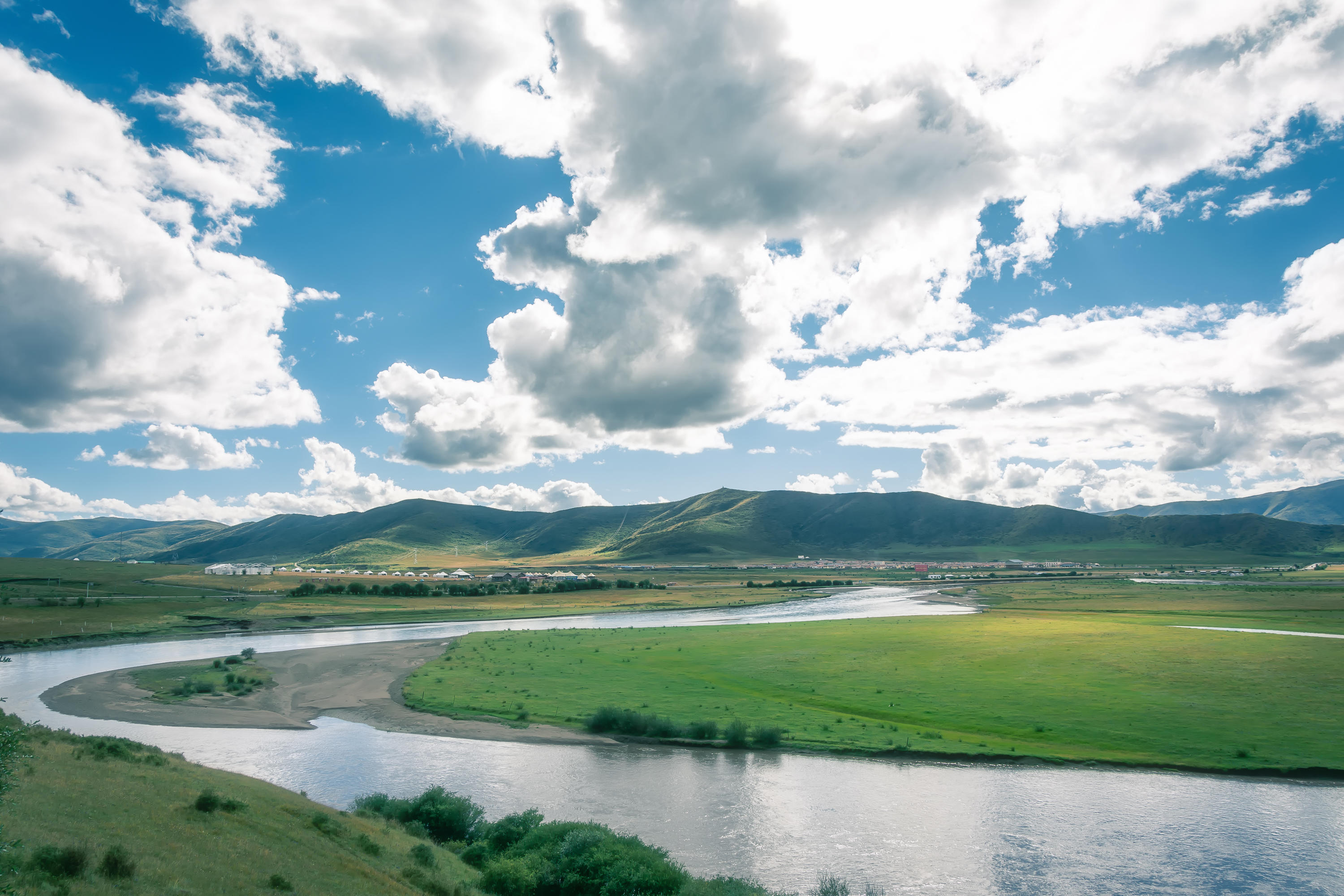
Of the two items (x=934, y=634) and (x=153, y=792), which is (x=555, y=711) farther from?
(x=934, y=634)

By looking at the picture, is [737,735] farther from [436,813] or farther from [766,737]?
[436,813]

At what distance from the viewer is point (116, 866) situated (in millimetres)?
15359

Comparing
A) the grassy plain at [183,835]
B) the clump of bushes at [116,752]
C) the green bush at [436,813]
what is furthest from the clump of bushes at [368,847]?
the clump of bushes at [116,752]

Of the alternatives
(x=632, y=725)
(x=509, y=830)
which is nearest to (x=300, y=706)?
(x=632, y=725)

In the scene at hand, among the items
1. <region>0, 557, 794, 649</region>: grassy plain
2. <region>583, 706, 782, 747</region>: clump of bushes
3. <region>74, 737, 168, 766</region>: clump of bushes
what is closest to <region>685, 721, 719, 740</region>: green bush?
<region>583, 706, 782, 747</region>: clump of bushes

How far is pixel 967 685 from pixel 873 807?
27.7 metres

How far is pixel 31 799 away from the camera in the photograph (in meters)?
18.7

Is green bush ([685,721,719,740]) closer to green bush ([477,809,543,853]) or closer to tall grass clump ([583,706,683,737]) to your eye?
tall grass clump ([583,706,683,737])

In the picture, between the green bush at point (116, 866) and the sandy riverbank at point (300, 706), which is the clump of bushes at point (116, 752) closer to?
the green bush at point (116, 866)

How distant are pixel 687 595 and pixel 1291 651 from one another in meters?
130

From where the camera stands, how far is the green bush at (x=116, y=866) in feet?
49.5

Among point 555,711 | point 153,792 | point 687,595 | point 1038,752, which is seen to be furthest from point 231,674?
point 687,595

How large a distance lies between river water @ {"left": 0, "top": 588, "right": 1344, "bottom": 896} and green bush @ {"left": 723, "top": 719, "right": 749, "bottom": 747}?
2.59 ft

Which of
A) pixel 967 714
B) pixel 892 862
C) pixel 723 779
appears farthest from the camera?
pixel 967 714
